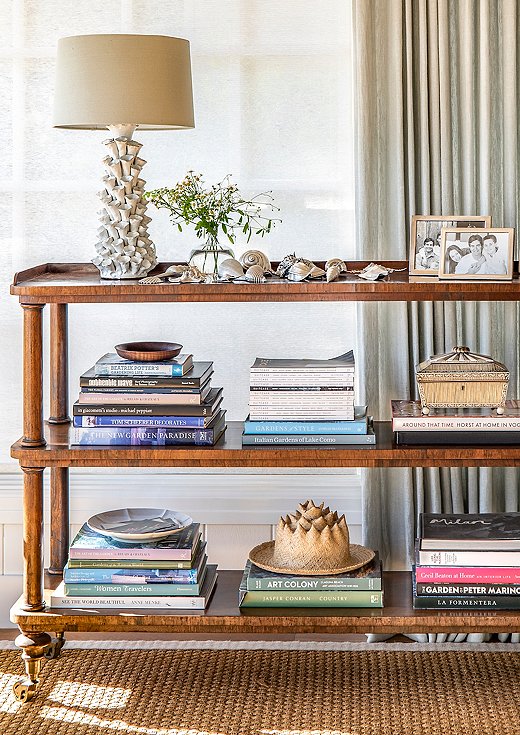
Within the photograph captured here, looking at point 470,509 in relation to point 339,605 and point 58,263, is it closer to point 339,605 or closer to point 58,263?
point 339,605

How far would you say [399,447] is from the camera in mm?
2342

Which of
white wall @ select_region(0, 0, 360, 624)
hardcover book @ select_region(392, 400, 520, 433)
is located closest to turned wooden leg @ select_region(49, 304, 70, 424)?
white wall @ select_region(0, 0, 360, 624)

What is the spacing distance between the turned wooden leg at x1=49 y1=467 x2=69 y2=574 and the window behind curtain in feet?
1.48

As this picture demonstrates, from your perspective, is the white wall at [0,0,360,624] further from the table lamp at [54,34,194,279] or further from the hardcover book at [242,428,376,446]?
the hardcover book at [242,428,376,446]

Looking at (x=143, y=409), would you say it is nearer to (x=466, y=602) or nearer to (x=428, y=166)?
(x=466, y=602)

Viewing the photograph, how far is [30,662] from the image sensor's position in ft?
7.93

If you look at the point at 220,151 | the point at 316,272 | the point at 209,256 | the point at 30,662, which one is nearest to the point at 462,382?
the point at 316,272

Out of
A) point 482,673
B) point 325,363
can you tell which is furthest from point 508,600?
point 325,363

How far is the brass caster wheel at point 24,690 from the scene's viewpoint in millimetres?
2398

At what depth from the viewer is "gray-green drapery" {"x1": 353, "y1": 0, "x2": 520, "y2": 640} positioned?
2.65 metres

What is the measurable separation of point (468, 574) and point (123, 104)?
1.31 meters

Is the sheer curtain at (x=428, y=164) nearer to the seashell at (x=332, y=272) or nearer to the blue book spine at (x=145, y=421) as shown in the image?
the seashell at (x=332, y=272)

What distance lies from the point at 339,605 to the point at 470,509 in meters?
0.57

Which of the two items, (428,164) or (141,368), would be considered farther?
(428,164)
